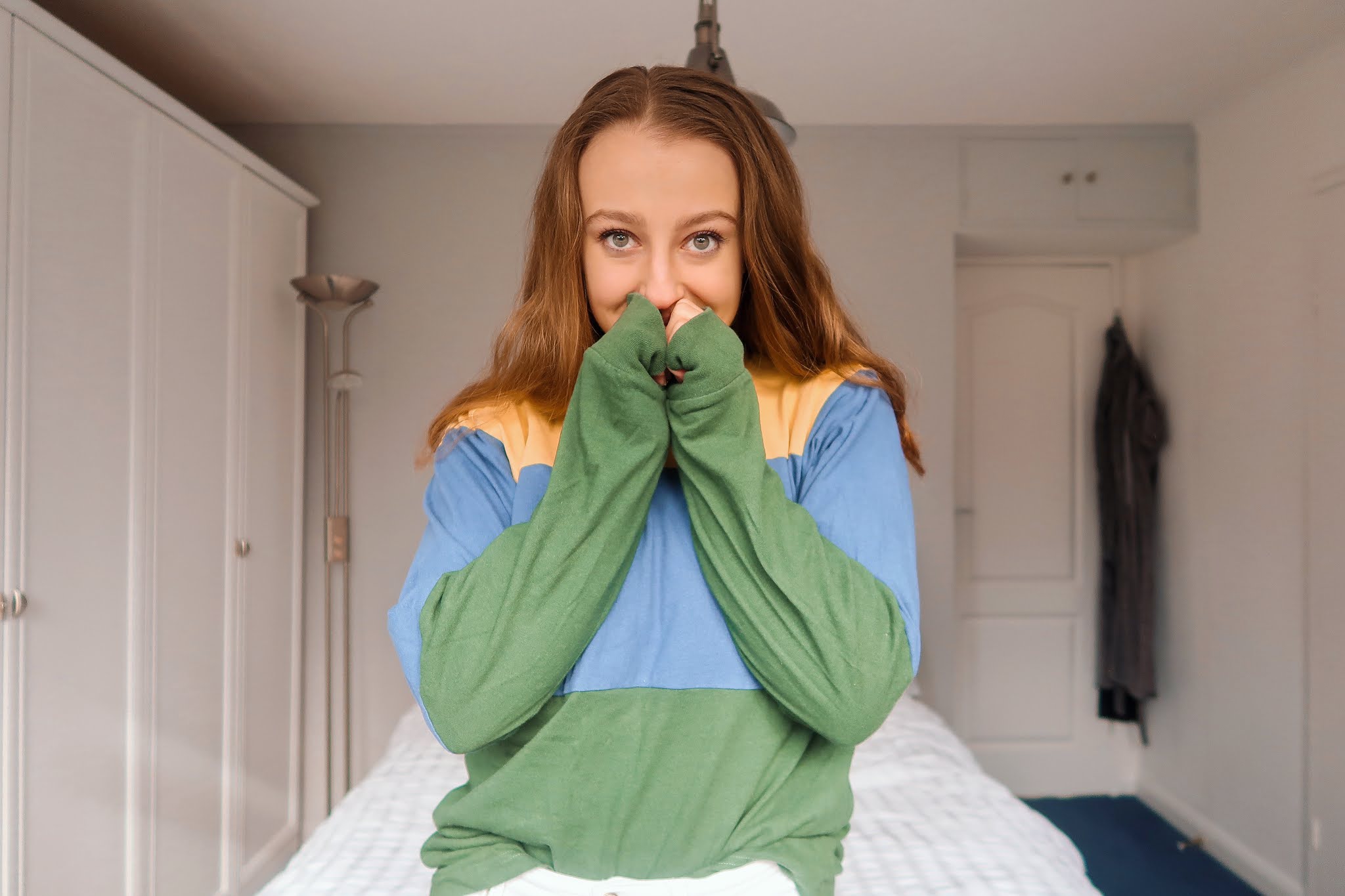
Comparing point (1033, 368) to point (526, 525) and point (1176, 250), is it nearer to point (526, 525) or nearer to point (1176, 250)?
point (1176, 250)

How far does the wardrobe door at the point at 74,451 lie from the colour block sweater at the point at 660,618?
52.9 inches

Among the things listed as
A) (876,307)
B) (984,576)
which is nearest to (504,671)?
(876,307)

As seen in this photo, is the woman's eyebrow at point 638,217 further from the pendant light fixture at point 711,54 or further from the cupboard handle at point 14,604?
the cupboard handle at point 14,604

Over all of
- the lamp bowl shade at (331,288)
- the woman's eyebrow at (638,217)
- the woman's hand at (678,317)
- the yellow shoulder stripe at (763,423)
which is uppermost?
the lamp bowl shade at (331,288)

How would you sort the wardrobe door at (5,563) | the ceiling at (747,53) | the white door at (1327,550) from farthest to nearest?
1. the white door at (1327,550)
2. the ceiling at (747,53)
3. the wardrobe door at (5,563)

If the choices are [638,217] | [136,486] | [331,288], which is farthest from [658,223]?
[331,288]

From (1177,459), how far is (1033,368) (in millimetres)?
615

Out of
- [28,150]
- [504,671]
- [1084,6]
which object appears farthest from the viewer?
[1084,6]

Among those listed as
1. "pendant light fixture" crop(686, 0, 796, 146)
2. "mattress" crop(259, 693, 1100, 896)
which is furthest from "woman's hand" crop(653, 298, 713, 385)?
"mattress" crop(259, 693, 1100, 896)

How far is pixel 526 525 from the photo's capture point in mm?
730

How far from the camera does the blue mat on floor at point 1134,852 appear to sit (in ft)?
8.93

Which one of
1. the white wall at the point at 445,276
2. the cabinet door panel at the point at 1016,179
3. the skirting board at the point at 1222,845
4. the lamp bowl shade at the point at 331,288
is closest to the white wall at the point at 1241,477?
the skirting board at the point at 1222,845

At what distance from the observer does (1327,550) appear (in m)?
2.48

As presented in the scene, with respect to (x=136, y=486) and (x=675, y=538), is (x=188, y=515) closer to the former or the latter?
(x=136, y=486)
